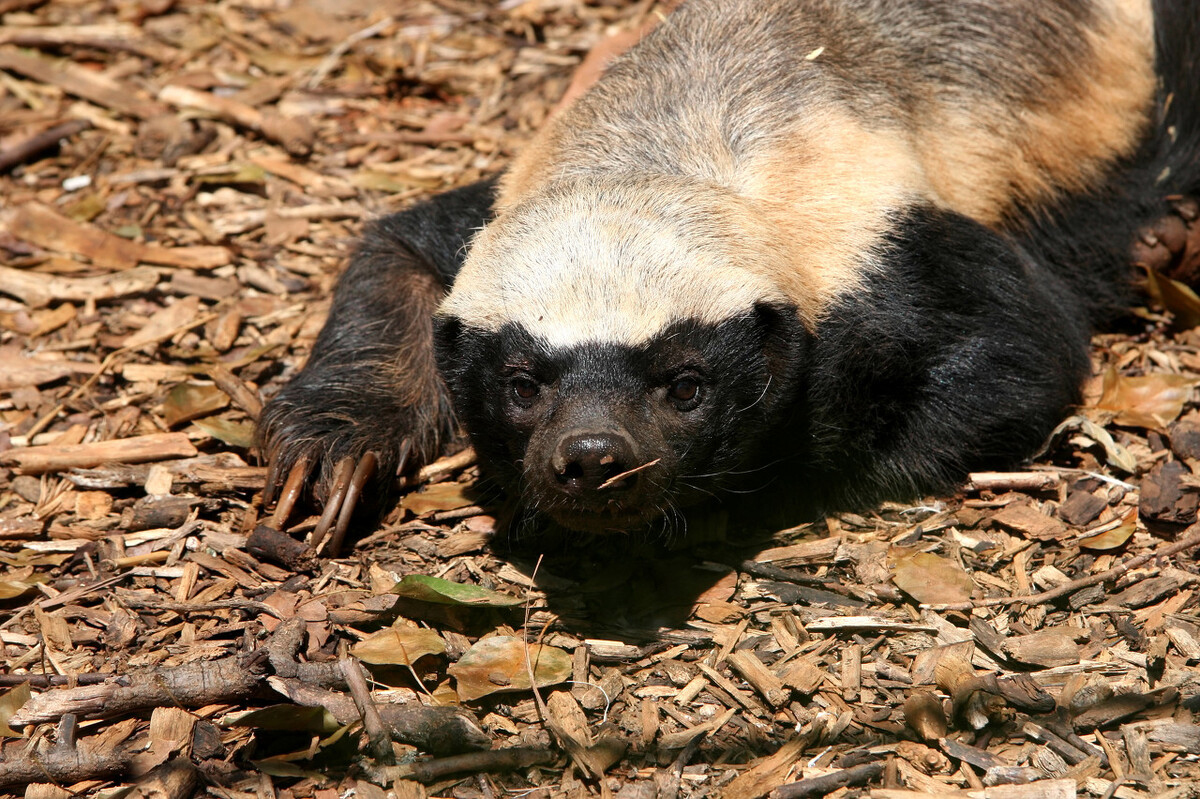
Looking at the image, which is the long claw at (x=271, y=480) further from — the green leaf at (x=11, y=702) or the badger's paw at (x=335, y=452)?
the green leaf at (x=11, y=702)

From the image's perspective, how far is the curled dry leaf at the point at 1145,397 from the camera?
5.56m

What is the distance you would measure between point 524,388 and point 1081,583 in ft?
7.56

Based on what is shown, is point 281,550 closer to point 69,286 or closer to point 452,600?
point 452,600

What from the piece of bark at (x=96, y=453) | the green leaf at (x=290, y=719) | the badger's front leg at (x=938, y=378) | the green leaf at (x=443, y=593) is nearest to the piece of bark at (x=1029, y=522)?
the badger's front leg at (x=938, y=378)

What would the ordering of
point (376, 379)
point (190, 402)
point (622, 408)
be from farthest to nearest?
point (190, 402), point (376, 379), point (622, 408)

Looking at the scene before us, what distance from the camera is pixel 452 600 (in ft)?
14.8

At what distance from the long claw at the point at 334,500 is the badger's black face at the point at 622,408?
631 mm

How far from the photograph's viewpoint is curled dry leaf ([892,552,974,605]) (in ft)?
15.1

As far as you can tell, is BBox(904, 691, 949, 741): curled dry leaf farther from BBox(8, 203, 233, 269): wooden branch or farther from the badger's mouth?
BBox(8, 203, 233, 269): wooden branch

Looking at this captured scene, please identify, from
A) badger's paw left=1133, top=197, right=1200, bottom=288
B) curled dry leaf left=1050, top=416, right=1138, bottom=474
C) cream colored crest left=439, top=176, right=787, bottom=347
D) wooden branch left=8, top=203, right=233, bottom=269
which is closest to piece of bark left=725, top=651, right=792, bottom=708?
cream colored crest left=439, top=176, right=787, bottom=347

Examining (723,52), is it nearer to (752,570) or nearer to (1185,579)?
(752,570)

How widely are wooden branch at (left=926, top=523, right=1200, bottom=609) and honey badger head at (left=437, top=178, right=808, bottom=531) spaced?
1042 mm

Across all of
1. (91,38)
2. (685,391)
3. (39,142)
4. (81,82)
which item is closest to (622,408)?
(685,391)

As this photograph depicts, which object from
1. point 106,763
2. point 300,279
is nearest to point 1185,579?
point 106,763
